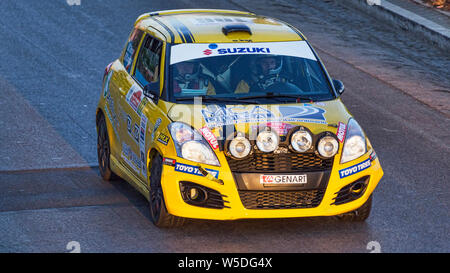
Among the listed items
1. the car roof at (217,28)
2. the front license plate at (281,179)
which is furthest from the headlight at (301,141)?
the car roof at (217,28)

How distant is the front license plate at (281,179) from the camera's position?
8.45m

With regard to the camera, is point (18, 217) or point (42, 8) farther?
point (42, 8)

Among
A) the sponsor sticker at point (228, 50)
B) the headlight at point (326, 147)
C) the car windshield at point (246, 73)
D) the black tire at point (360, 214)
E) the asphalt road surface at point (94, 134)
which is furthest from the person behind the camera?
the sponsor sticker at point (228, 50)

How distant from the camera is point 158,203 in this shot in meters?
8.88

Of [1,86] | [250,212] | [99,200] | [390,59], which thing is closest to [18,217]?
[99,200]

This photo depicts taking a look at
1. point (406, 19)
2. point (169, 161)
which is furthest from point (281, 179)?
point (406, 19)

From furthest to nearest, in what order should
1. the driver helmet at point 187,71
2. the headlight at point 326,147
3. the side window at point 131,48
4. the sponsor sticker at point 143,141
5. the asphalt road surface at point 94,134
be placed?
the side window at point 131,48 < the driver helmet at point 187,71 < the sponsor sticker at point 143,141 < the asphalt road surface at point 94,134 < the headlight at point 326,147

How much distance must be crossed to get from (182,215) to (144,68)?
2242mm

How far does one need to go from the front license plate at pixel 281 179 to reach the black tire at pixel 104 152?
9.42ft

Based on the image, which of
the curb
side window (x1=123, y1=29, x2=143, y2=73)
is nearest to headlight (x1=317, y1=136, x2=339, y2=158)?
side window (x1=123, y1=29, x2=143, y2=73)

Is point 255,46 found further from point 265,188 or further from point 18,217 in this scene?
point 18,217

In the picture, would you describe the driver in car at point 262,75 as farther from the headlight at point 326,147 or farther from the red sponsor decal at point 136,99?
the headlight at point 326,147

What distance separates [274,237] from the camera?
873cm

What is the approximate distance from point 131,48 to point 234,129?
2.74m
